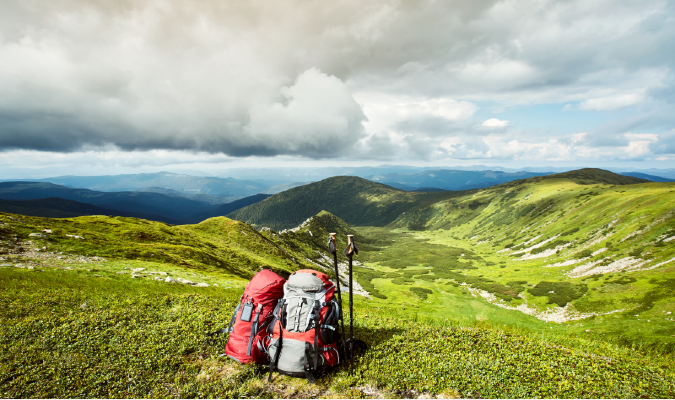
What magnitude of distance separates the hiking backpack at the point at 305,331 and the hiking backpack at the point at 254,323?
1.56ft

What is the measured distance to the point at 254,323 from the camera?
1077 centimetres

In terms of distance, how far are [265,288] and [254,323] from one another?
140cm

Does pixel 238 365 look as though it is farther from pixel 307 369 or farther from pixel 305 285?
pixel 305 285

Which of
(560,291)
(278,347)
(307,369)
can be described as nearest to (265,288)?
(278,347)

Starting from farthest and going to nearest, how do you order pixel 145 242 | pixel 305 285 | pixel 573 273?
pixel 573 273 → pixel 145 242 → pixel 305 285

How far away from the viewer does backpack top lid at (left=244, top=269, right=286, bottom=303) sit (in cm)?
1123

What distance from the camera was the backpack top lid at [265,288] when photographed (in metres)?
11.2

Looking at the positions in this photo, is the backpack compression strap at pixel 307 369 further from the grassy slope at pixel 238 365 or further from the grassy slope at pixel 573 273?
the grassy slope at pixel 573 273

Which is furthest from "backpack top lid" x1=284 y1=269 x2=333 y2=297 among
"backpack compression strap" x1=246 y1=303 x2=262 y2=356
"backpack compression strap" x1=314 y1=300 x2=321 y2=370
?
"backpack compression strap" x1=246 y1=303 x2=262 y2=356

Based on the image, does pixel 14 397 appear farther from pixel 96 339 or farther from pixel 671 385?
pixel 671 385

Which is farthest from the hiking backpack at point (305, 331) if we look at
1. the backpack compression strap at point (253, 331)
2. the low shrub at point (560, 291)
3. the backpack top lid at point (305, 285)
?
the low shrub at point (560, 291)

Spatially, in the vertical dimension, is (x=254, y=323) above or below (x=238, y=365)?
above

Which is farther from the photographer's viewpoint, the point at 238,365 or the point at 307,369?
the point at 238,365

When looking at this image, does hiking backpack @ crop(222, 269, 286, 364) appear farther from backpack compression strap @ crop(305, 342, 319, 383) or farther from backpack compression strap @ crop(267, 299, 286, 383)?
backpack compression strap @ crop(305, 342, 319, 383)
